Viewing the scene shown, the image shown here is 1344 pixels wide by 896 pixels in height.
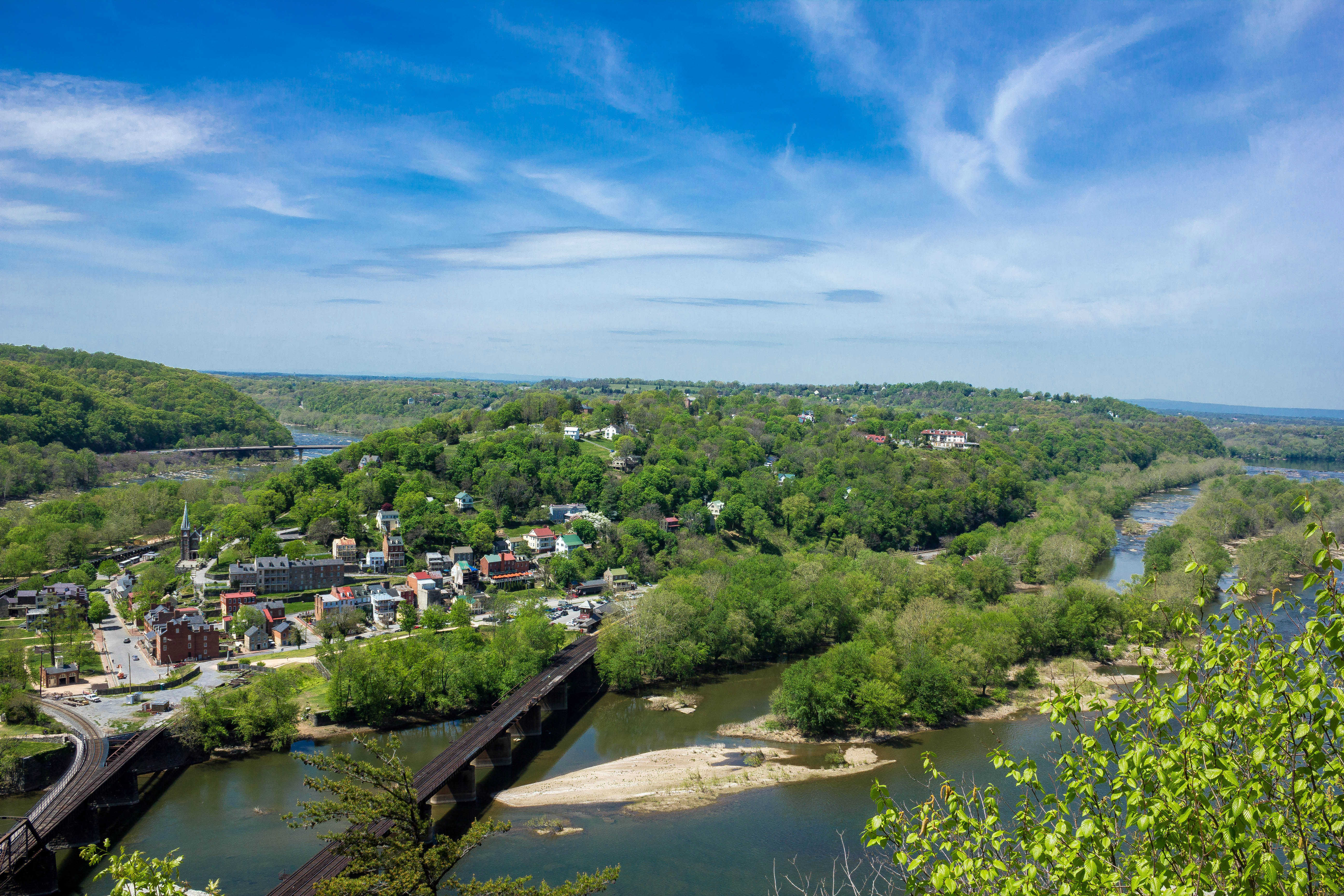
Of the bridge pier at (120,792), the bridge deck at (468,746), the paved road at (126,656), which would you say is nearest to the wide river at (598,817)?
the bridge pier at (120,792)

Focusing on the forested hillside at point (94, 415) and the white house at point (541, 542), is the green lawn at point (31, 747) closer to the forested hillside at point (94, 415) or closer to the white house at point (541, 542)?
the white house at point (541, 542)

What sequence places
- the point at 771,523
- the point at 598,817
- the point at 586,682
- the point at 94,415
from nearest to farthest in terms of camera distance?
the point at 598,817 → the point at 586,682 → the point at 771,523 → the point at 94,415

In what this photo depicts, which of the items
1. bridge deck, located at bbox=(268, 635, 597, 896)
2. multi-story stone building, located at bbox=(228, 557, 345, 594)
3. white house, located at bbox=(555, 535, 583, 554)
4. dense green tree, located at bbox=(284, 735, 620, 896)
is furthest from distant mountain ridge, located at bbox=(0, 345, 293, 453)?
dense green tree, located at bbox=(284, 735, 620, 896)

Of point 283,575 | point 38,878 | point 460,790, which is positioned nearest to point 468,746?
point 460,790

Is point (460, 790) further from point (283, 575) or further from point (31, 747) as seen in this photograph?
point (283, 575)

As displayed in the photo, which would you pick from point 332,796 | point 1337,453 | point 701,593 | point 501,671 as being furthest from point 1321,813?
point 1337,453

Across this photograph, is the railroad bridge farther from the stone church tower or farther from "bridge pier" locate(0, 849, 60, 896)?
the stone church tower

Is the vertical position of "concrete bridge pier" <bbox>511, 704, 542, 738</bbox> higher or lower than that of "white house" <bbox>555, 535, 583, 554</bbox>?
lower
